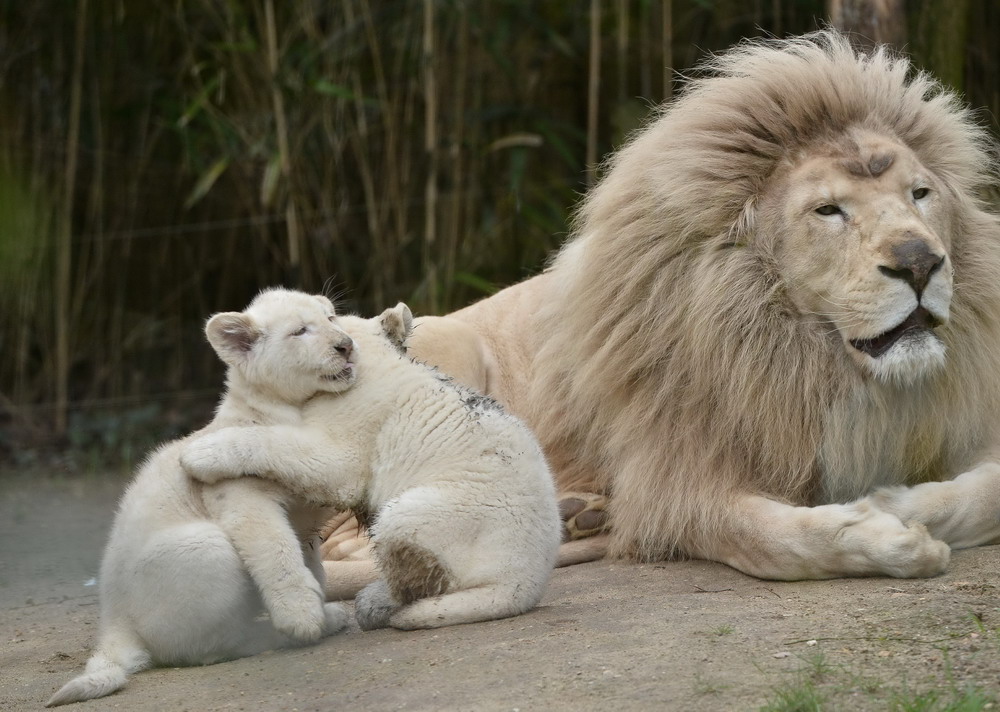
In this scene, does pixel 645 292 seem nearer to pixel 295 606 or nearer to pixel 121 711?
pixel 295 606

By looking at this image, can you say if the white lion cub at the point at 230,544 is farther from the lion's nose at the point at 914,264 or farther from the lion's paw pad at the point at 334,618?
the lion's nose at the point at 914,264

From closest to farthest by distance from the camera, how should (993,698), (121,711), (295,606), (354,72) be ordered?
(993,698) → (121,711) → (295,606) → (354,72)

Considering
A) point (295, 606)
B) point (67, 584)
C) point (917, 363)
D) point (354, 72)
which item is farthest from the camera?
point (354, 72)

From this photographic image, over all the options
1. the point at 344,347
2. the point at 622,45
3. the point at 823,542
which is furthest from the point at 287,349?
the point at 622,45

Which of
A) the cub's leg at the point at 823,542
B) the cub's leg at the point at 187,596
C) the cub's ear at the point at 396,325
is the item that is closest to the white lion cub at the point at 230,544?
the cub's leg at the point at 187,596

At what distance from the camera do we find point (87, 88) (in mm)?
8594

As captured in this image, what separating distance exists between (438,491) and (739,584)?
98cm

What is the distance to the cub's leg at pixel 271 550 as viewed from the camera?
3.36 metres

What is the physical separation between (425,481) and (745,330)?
1.17 m

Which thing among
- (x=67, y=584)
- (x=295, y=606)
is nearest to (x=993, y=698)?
(x=295, y=606)

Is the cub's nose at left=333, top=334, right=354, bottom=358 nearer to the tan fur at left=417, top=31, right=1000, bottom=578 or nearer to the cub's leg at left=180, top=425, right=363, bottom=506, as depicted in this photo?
the cub's leg at left=180, top=425, right=363, bottom=506

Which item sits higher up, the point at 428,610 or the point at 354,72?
the point at 354,72

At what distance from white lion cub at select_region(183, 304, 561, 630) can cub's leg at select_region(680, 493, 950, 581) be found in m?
0.62

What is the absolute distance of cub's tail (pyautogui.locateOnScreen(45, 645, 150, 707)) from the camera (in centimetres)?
320
